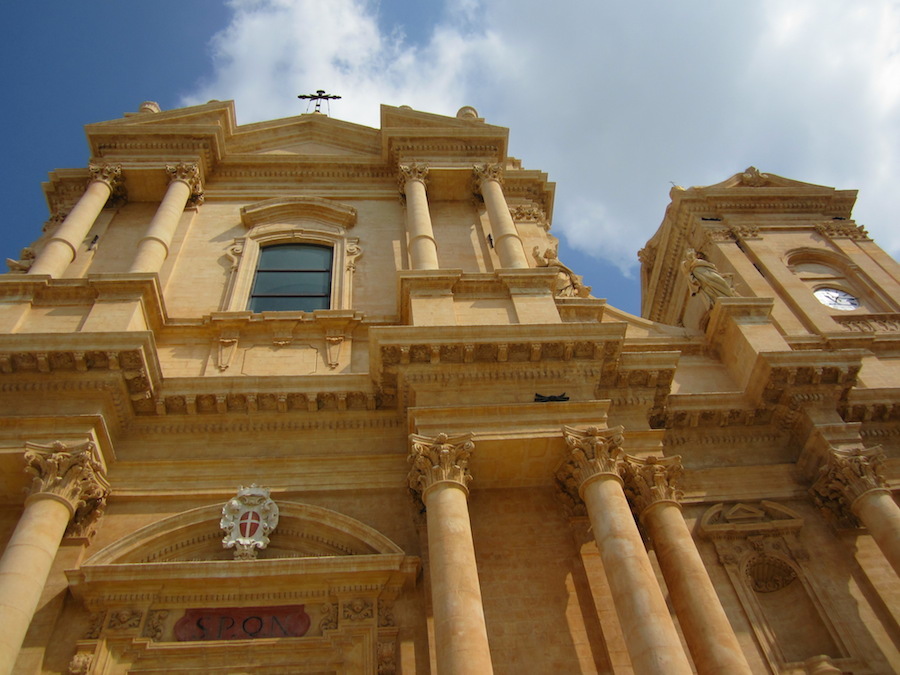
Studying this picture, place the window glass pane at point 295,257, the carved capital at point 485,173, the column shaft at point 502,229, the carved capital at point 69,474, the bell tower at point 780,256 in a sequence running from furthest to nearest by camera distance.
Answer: the bell tower at point 780,256, the carved capital at point 485,173, the window glass pane at point 295,257, the column shaft at point 502,229, the carved capital at point 69,474

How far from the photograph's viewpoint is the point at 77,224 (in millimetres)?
15320

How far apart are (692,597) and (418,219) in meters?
9.09

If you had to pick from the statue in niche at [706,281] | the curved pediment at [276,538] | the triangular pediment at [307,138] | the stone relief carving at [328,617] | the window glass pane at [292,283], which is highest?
the triangular pediment at [307,138]

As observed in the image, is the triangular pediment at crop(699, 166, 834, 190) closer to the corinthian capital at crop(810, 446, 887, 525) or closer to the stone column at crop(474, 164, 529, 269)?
the stone column at crop(474, 164, 529, 269)

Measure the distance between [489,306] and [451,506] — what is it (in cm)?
450

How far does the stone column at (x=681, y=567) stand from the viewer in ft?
29.8

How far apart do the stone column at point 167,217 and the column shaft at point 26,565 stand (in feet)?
18.0

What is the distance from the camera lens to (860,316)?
17828 mm

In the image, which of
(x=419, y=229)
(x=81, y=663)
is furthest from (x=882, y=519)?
(x=81, y=663)

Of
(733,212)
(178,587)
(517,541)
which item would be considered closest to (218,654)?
(178,587)

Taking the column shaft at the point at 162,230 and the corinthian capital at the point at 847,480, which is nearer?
the corinthian capital at the point at 847,480

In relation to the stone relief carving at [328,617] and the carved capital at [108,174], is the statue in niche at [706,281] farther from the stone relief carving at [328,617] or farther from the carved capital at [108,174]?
the carved capital at [108,174]

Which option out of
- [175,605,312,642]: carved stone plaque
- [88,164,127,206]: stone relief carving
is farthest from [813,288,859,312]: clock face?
[88,164,127,206]: stone relief carving

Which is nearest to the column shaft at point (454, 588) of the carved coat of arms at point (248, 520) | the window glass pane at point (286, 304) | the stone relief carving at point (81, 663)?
the carved coat of arms at point (248, 520)
